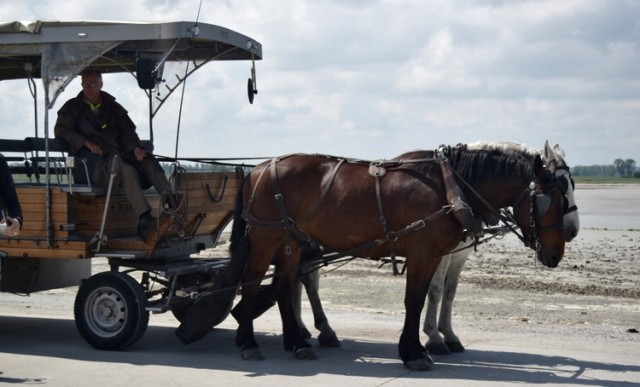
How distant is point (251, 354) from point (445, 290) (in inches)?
84.1

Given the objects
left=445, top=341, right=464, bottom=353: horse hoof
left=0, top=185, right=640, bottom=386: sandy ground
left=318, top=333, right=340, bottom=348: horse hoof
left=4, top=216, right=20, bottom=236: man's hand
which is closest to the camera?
left=4, top=216, right=20, bottom=236: man's hand

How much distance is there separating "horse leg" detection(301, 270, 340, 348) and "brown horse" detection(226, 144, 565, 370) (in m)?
0.49

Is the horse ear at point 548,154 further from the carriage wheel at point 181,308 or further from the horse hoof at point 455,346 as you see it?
the carriage wheel at point 181,308

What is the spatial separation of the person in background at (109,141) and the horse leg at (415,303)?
2.54m

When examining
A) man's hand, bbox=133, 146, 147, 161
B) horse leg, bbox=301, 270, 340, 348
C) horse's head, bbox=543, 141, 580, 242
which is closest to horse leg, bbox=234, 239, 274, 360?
horse leg, bbox=301, 270, 340, 348

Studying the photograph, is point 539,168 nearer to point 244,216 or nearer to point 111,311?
point 244,216

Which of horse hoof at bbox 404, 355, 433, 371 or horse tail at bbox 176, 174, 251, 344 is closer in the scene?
horse hoof at bbox 404, 355, 433, 371

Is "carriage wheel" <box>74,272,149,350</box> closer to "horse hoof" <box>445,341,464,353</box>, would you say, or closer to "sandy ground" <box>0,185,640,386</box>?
"sandy ground" <box>0,185,640,386</box>

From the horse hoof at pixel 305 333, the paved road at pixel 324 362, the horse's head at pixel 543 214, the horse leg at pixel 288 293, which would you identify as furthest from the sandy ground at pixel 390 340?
the horse's head at pixel 543 214

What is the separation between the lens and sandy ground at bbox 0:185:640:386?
339 inches

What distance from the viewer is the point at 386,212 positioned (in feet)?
29.7

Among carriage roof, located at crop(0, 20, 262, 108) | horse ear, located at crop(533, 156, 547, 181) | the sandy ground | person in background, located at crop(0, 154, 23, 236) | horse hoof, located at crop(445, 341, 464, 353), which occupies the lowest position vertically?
the sandy ground

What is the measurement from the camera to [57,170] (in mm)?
10188

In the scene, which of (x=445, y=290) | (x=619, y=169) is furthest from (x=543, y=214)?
(x=619, y=169)
